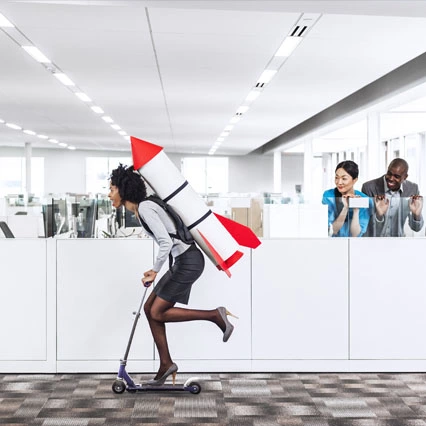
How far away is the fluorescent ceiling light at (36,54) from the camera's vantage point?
7.88m

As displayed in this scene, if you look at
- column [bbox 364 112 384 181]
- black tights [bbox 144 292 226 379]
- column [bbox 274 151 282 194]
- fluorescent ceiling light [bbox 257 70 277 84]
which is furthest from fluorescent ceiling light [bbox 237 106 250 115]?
column [bbox 274 151 282 194]

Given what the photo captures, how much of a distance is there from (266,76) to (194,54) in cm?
177

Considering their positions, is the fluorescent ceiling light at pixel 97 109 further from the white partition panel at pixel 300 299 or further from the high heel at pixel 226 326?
the high heel at pixel 226 326

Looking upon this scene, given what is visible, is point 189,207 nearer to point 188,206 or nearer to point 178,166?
point 188,206

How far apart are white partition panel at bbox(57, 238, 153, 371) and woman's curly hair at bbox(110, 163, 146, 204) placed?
64 cm

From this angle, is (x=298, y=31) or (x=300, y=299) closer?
(x=300, y=299)

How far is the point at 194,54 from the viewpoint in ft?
26.2

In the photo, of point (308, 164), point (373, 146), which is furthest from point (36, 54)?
point (308, 164)

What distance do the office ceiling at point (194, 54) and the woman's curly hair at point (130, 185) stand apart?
1018 mm

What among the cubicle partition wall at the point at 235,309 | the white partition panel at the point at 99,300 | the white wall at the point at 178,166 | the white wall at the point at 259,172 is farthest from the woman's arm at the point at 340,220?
the white wall at the point at 259,172

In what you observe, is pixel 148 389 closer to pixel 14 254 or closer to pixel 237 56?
pixel 14 254

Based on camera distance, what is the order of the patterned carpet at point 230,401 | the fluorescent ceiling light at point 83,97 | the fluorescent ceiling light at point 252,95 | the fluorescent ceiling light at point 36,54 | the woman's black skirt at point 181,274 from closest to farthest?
the patterned carpet at point 230,401 → the woman's black skirt at point 181,274 → the fluorescent ceiling light at point 36,54 → the fluorescent ceiling light at point 252,95 → the fluorescent ceiling light at point 83,97

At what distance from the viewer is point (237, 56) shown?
810 cm

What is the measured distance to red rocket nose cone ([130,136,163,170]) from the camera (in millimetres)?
4152
